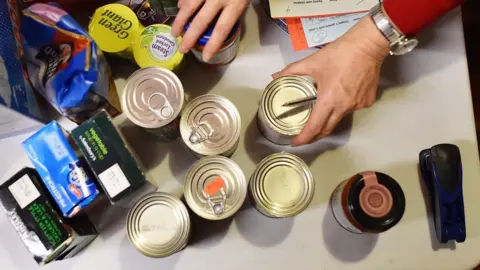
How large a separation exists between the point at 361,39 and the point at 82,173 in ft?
1.61

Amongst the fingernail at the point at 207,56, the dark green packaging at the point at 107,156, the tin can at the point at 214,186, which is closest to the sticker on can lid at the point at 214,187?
the tin can at the point at 214,186

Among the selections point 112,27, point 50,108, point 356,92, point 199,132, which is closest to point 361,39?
point 356,92

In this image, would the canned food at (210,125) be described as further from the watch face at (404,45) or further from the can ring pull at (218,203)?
the watch face at (404,45)

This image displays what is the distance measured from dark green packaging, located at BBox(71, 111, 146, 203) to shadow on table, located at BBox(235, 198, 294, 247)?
0.21 m

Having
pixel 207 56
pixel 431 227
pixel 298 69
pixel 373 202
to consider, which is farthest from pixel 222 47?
pixel 431 227

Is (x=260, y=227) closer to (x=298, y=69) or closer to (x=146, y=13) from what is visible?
(x=298, y=69)

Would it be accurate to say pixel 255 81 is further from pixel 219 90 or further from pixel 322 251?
pixel 322 251

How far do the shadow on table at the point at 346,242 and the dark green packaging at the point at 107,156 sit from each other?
338mm

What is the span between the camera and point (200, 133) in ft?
2.48

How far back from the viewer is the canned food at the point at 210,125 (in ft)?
2.47

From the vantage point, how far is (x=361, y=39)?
0.80 metres

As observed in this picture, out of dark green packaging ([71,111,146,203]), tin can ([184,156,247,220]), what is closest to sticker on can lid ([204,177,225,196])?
tin can ([184,156,247,220])

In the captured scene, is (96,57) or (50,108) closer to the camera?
(96,57)

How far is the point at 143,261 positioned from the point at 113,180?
186 millimetres
